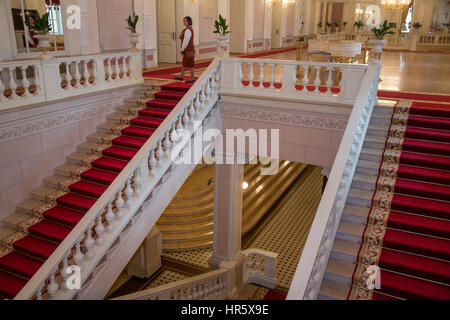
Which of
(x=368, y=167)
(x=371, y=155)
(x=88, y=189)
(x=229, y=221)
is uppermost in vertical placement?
(x=371, y=155)

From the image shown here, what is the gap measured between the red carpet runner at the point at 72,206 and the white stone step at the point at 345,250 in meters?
3.72

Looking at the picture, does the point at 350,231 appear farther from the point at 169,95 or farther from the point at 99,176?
the point at 169,95

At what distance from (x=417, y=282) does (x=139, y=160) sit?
11.9 ft

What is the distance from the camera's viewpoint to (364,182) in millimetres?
5180

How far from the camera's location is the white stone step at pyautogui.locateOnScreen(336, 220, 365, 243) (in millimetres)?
4590

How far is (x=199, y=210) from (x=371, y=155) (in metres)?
6.61

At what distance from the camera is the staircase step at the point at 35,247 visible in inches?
217

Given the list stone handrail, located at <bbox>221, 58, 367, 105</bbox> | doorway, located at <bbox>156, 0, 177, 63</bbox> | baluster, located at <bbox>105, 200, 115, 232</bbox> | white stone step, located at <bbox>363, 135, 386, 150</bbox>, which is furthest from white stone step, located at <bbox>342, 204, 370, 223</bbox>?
doorway, located at <bbox>156, 0, 177, 63</bbox>

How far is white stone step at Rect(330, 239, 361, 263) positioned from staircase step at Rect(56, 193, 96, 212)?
3.70 meters

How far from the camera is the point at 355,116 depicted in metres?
5.14

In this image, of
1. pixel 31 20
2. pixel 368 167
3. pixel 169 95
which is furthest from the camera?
pixel 31 20

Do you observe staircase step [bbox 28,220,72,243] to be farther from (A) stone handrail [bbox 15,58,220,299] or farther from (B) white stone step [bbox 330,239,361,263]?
(B) white stone step [bbox 330,239,361,263]

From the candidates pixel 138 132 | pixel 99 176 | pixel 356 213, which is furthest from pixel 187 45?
pixel 356 213

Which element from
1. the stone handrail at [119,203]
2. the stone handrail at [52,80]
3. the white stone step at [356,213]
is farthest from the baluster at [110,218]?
the white stone step at [356,213]
